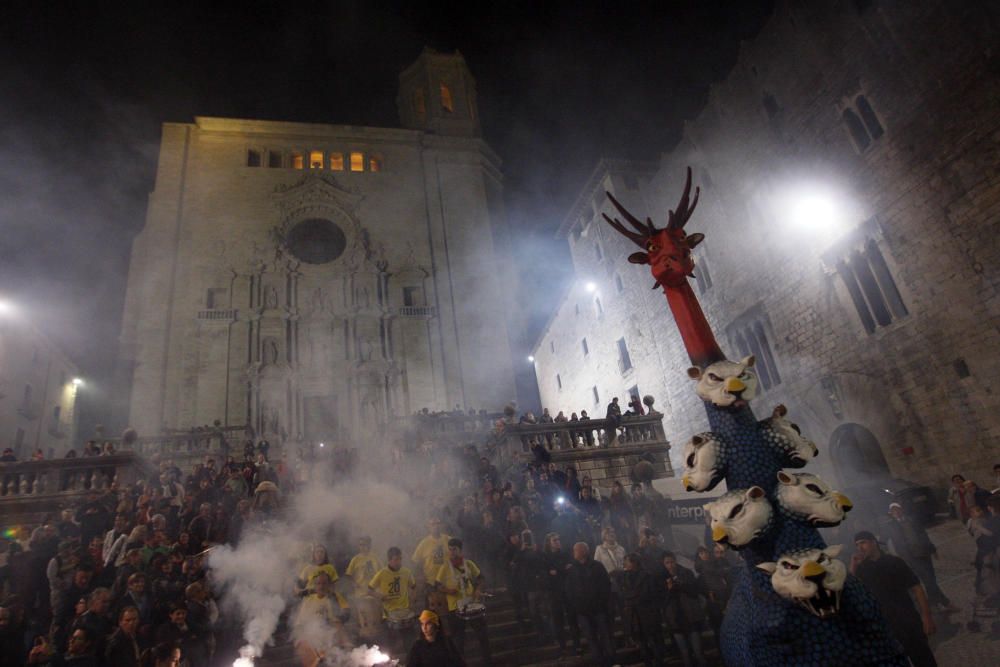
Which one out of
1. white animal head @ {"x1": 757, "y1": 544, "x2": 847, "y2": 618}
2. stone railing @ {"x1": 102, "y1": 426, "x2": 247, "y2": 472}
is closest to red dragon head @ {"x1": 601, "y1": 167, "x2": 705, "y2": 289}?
white animal head @ {"x1": 757, "y1": 544, "x2": 847, "y2": 618}

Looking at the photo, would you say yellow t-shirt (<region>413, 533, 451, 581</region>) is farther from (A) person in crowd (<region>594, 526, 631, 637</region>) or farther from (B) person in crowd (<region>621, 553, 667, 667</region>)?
(B) person in crowd (<region>621, 553, 667, 667</region>)

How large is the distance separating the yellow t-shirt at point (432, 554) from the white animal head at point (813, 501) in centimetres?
572

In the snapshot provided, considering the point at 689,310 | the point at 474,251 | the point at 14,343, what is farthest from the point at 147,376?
the point at 689,310

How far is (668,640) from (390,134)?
28.2 metres

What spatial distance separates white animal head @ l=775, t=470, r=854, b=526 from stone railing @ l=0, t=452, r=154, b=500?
1374cm

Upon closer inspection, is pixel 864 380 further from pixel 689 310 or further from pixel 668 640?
pixel 689 310

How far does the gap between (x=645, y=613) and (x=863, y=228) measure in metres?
12.4

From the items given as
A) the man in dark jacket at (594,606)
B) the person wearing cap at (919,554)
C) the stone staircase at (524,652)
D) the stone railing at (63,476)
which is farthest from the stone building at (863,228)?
the stone railing at (63,476)

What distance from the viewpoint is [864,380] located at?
1376cm

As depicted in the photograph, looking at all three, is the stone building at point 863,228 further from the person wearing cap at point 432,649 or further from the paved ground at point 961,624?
the person wearing cap at point 432,649

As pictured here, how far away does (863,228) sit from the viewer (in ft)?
44.8

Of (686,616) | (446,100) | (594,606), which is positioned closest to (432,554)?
(594,606)

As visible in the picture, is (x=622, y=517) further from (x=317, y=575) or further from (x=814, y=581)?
(x=814, y=581)

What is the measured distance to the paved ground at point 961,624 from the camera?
5746 mm
